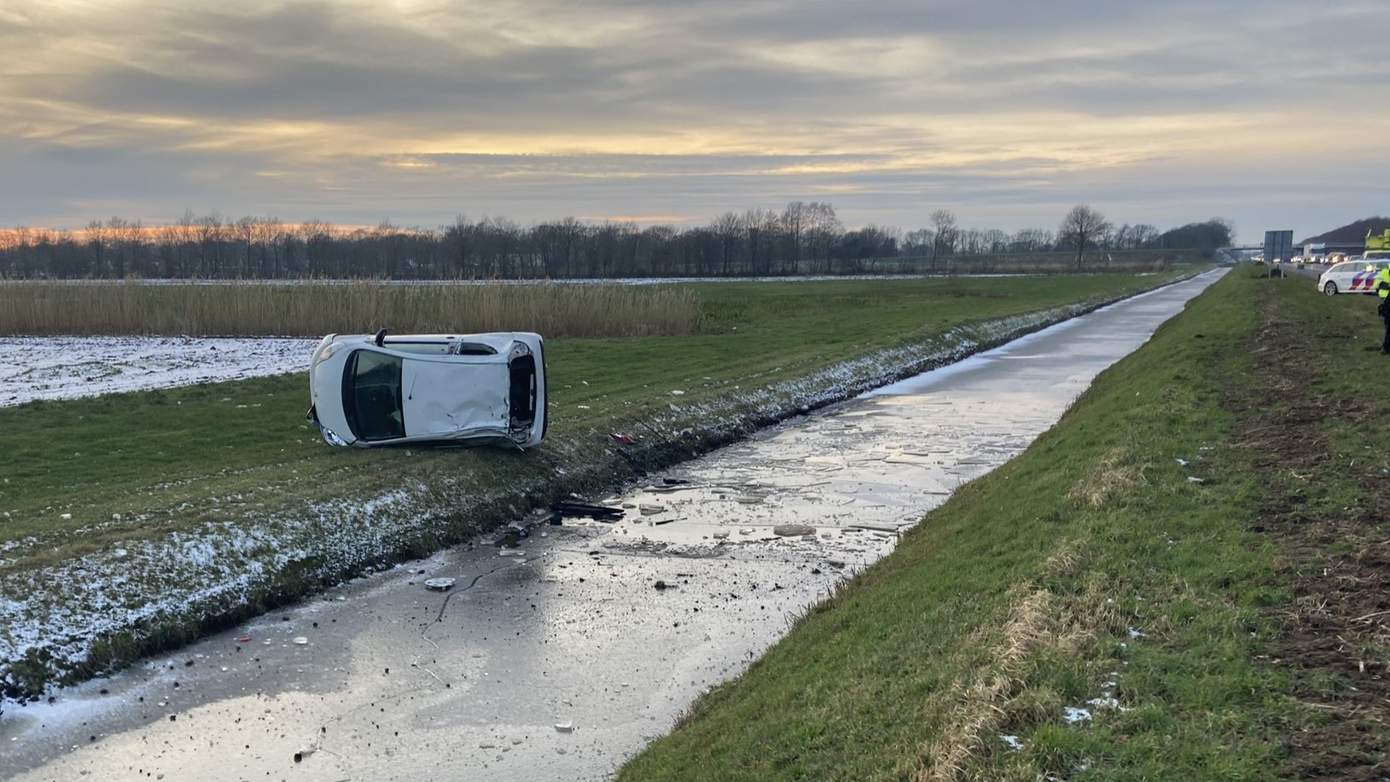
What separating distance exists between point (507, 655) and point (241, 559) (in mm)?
3269

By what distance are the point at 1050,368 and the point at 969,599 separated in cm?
2280

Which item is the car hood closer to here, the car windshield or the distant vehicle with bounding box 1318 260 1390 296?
the car windshield

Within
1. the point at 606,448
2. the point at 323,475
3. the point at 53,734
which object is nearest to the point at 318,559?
the point at 323,475

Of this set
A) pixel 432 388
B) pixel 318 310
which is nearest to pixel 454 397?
pixel 432 388

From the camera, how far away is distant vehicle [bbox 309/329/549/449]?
41.8ft

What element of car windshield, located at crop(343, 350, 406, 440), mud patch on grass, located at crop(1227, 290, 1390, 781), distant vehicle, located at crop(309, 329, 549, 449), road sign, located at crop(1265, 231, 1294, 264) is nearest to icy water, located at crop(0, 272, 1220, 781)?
distant vehicle, located at crop(309, 329, 549, 449)

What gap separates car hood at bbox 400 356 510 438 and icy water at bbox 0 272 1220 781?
2.06 m

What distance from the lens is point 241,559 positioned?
959cm

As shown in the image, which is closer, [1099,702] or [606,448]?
[1099,702]

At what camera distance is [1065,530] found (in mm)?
8211

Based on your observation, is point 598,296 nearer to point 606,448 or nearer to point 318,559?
point 606,448

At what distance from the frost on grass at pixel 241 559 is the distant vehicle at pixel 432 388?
0.75 m

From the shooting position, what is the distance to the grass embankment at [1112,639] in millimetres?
4465

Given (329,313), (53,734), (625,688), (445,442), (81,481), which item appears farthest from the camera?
(329,313)
